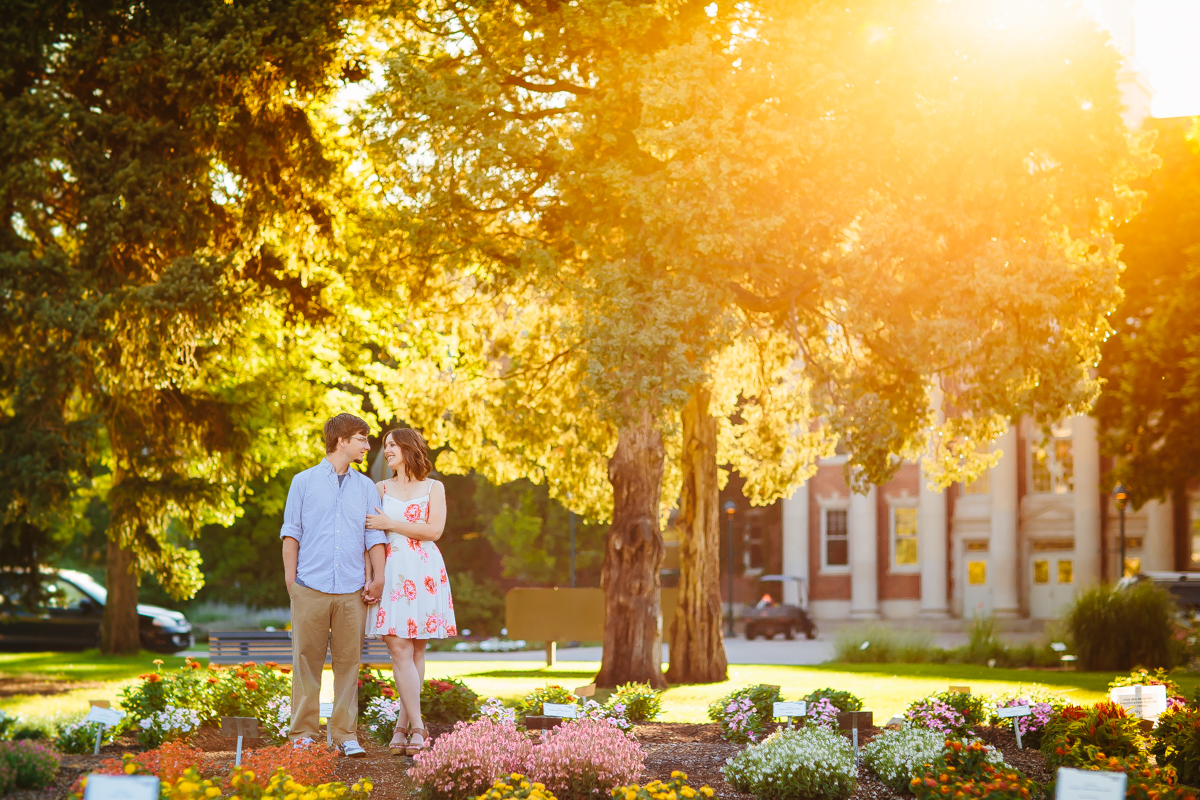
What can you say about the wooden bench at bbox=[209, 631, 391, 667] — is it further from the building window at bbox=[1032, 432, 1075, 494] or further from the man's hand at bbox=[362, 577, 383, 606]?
the building window at bbox=[1032, 432, 1075, 494]

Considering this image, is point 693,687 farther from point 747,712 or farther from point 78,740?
point 78,740

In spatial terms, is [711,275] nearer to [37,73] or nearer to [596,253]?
[596,253]

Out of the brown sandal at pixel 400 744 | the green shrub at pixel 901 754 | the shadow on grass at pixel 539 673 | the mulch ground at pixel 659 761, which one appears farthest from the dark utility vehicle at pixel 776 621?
the brown sandal at pixel 400 744

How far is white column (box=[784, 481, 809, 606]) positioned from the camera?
48219 millimetres

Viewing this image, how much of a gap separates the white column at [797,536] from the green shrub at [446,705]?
3891cm

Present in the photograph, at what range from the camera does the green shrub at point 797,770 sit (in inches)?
278

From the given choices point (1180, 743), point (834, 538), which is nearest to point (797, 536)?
point (834, 538)

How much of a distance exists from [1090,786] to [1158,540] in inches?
1514

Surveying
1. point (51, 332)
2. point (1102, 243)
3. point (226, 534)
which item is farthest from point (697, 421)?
point (226, 534)

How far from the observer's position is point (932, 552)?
147 ft

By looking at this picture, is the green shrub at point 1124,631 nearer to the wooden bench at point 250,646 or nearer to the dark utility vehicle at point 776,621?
the wooden bench at point 250,646

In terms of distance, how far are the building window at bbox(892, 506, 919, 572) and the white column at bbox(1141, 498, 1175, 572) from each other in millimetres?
8686

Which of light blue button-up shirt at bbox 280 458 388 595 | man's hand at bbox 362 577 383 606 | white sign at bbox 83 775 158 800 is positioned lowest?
white sign at bbox 83 775 158 800

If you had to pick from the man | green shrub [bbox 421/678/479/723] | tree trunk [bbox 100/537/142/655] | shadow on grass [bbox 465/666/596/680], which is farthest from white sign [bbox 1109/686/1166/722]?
tree trunk [bbox 100/537/142/655]
